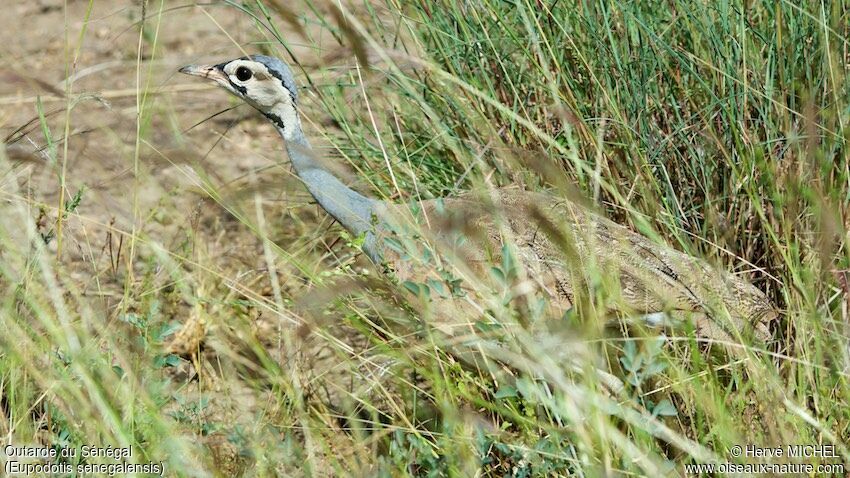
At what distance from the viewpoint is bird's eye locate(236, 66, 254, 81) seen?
3832mm

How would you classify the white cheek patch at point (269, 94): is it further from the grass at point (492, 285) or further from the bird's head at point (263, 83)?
the grass at point (492, 285)

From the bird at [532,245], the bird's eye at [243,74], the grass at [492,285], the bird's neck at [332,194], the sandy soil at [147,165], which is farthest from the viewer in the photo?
the bird's eye at [243,74]

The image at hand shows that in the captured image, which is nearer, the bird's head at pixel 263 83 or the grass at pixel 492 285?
the grass at pixel 492 285

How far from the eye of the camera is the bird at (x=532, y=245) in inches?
117

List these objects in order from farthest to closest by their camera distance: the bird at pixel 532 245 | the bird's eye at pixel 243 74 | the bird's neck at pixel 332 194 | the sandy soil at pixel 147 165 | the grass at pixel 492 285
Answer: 1. the bird's eye at pixel 243 74
2. the bird's neck at pixel 332 194
3. the sandy soil at pixel 147 165
4. the bird at pixel 532 245
5. the grass at pixel 492 285

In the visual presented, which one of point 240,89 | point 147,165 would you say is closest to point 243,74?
point 240,89

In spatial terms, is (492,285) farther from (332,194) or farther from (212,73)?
(212,73)

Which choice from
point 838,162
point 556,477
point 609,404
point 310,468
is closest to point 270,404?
point 310,468

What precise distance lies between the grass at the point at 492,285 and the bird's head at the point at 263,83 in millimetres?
122

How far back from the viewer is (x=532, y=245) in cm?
355

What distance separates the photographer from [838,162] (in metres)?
3.47

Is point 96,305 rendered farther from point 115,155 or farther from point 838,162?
point 838,162

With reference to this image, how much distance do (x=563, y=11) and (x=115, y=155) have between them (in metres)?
2.06

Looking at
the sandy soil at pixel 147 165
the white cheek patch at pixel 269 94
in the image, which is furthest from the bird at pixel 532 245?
the sandy soil at pixel 147 165
